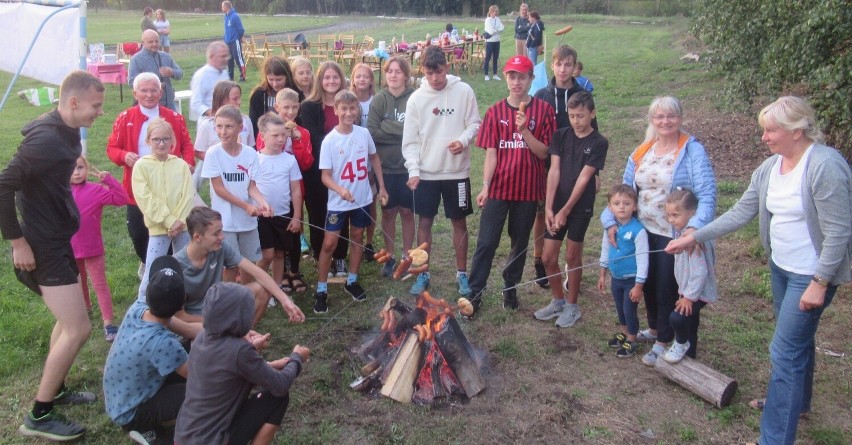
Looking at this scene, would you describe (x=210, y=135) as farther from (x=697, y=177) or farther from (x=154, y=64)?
(x=154, y=64)

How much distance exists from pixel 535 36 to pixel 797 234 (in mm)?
15929

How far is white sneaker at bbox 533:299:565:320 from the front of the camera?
5668 mm

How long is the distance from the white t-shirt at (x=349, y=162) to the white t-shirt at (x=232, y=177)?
2.09ft

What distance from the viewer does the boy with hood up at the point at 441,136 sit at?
5.68m

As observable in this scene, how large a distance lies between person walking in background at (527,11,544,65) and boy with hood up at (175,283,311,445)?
16.6 meters

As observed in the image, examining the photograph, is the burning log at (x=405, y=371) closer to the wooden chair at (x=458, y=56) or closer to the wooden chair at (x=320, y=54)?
the wooden chair at (x=320, y=54)

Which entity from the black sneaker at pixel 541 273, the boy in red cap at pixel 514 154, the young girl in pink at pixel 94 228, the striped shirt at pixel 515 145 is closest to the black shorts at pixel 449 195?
the boy in red cap at pixel 514 154

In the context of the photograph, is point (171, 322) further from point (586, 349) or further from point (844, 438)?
point (844, 438)

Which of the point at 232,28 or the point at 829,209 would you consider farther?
the point at 232,28

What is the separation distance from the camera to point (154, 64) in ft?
32.3

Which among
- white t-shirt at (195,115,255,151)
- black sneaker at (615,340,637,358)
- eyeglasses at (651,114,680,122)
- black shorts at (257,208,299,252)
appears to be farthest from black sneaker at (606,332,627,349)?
white t-shirt at (195,115,255,151)

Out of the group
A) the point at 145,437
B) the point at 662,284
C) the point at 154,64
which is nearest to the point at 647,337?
the point at 662,284

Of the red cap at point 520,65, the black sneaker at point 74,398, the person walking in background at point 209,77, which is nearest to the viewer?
the black sneaker at point 74,398

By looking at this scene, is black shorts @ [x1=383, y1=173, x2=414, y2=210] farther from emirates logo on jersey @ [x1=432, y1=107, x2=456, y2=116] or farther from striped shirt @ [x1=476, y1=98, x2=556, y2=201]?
striped shirt @ [x1=476, y1=98, x2=556, y2=201]
